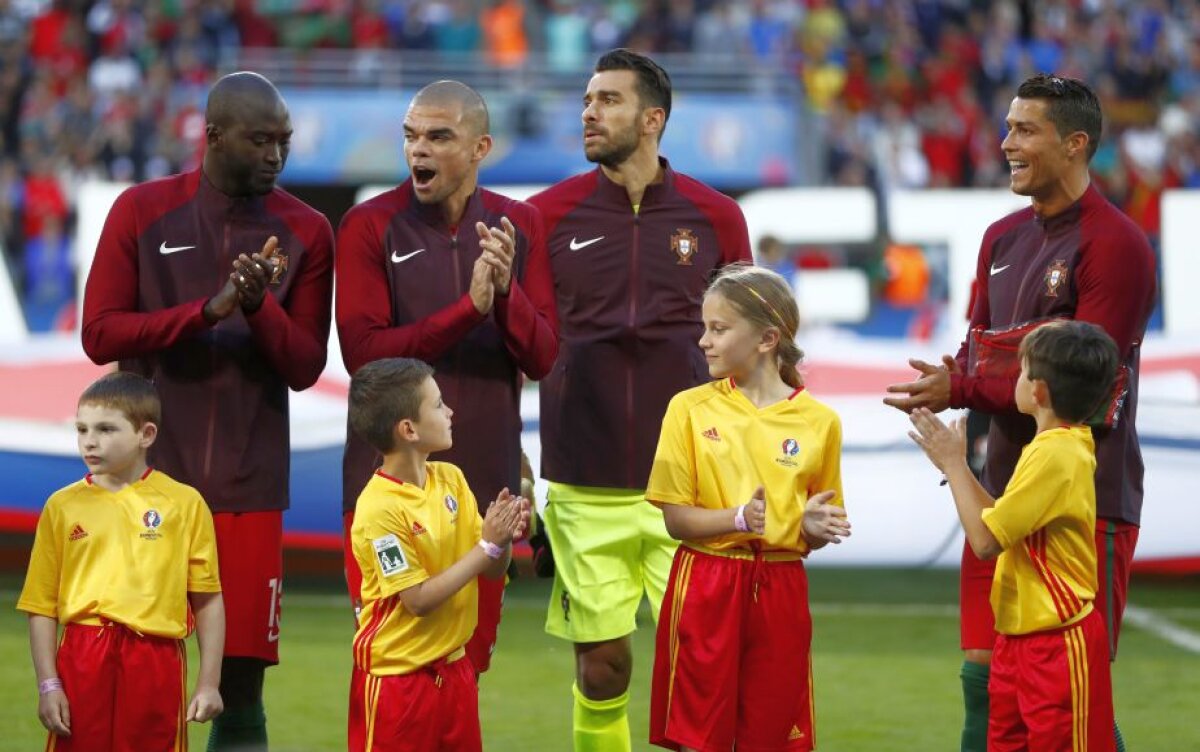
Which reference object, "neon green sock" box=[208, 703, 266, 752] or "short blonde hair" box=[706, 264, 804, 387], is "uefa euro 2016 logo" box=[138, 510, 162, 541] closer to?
"neon green sock" box=[208, 703, 266, 752]

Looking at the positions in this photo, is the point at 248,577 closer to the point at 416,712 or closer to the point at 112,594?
the point at 112,594

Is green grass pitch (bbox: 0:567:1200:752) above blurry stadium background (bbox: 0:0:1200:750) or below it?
below

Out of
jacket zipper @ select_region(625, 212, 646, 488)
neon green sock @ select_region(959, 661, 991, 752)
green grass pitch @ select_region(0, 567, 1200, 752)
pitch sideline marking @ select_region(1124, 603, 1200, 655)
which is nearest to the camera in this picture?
neon green sock @ select_region(959, 661, 991, 752)

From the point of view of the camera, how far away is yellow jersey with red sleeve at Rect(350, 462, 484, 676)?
14.8 ft

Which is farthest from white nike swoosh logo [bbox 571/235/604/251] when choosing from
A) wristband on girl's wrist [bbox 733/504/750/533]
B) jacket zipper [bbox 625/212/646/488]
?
wristband on girl's wrist [bbox 733/504/750/533]

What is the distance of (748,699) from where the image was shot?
15.4 feet

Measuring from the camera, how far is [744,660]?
4715mm

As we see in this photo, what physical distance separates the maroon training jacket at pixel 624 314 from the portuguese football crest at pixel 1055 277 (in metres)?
0.99

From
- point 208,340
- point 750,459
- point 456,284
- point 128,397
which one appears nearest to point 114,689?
point 128,397

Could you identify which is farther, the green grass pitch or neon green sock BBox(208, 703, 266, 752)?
the green grass pitch

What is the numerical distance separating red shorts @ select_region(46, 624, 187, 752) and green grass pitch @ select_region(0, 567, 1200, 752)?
1.73m

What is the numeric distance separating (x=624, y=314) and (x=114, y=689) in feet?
6.08

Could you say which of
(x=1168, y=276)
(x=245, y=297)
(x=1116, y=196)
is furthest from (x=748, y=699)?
(x=1116, y=196)

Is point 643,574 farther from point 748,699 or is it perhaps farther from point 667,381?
point 748,699
